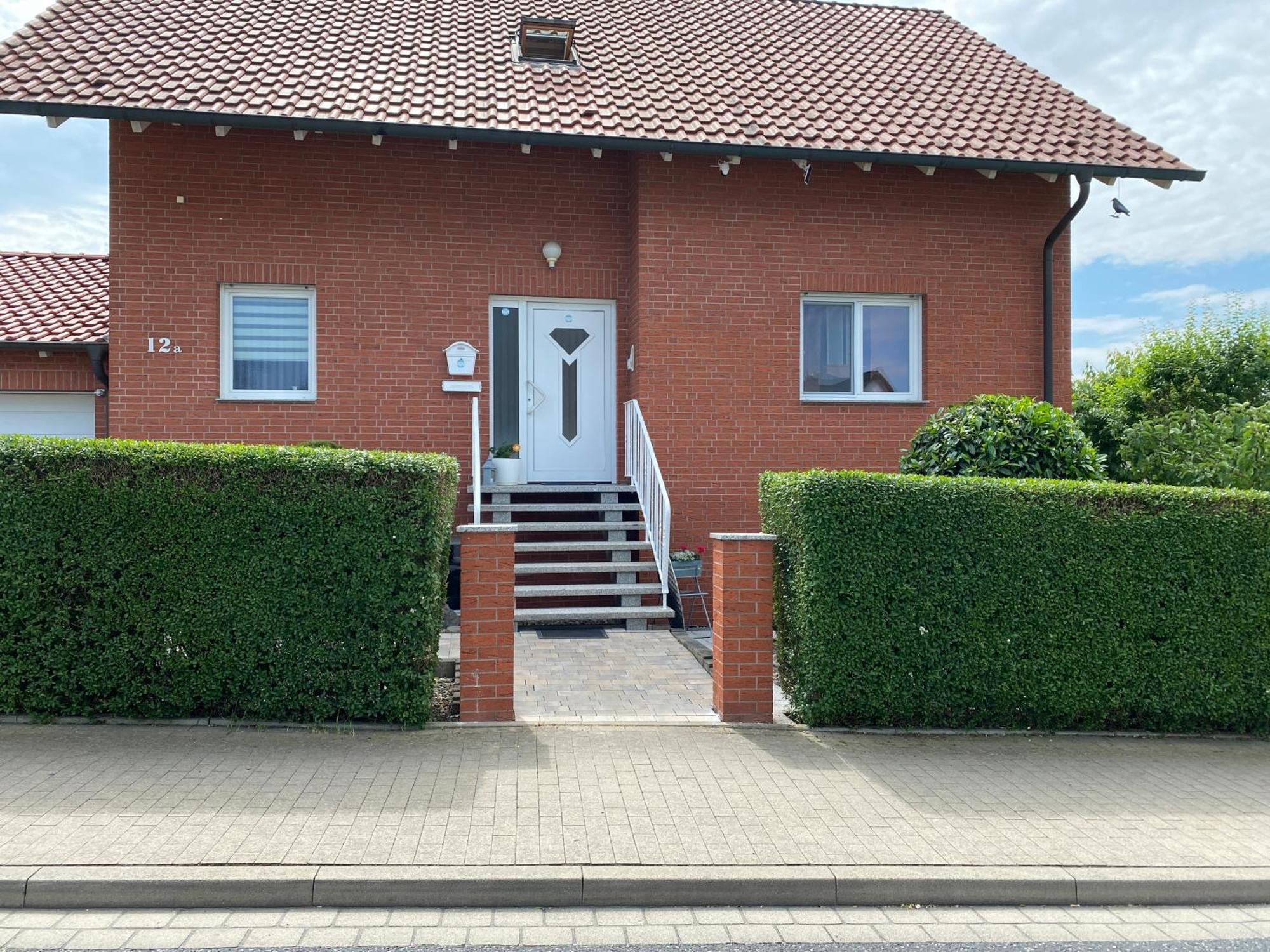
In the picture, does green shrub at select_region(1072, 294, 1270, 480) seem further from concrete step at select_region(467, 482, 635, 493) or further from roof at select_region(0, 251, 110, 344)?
roof at select_region(0, 251, 110, 344)

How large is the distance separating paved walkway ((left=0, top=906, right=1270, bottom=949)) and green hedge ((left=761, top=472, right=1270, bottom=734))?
2163 mm

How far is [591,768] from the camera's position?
5582 mm

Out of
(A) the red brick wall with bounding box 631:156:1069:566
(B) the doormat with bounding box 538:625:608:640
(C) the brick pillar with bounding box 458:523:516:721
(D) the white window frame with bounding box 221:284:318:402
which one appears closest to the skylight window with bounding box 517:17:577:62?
(A) the red brick wall with bounding box 631:156:1069:566

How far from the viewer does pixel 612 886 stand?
4234mm

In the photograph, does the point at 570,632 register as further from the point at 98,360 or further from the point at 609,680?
the point at 98,360

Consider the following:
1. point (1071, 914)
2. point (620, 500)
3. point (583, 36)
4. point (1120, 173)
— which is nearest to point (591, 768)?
point (1071, 914)

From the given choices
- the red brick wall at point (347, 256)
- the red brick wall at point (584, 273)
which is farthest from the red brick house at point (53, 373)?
the red brick wall at point (584, 273)

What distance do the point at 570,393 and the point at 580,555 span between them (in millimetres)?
1995

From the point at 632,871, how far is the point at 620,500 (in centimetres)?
666

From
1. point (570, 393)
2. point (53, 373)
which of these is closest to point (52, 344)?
point (53, 373)

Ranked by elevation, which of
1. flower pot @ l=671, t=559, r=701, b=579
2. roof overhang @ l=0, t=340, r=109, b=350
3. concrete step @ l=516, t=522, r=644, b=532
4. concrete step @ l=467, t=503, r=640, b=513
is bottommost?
flower pot @ l=671, t=559, r=701, b=579

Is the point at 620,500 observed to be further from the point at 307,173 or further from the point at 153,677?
the point at 153,677

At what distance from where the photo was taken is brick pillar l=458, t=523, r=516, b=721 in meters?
6.33

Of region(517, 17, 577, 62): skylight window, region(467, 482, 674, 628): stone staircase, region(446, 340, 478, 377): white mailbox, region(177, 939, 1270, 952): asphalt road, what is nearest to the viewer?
region(177, 939, 1270, 952): asphalt road
